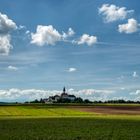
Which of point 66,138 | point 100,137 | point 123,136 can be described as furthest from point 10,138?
point 123,136

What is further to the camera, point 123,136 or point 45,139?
point 123,136

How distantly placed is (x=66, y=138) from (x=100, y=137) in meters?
2.77

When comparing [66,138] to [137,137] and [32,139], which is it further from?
[137,137]

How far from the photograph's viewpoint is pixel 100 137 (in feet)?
103

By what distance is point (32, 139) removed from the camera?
1179 inches

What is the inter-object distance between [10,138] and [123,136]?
945 cm

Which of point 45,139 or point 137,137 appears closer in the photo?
point 45,139

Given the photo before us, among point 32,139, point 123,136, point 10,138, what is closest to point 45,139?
point 32,139

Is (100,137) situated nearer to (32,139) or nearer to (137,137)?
(137,137)

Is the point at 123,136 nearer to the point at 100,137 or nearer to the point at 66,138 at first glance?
the point at 100,137

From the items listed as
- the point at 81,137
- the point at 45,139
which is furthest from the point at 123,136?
the point at 45,139

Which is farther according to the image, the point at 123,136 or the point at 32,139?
the point at 123,136

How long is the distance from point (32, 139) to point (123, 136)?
26.1 ft

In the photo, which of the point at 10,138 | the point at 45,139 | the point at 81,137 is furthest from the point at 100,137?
the point at 10,138
